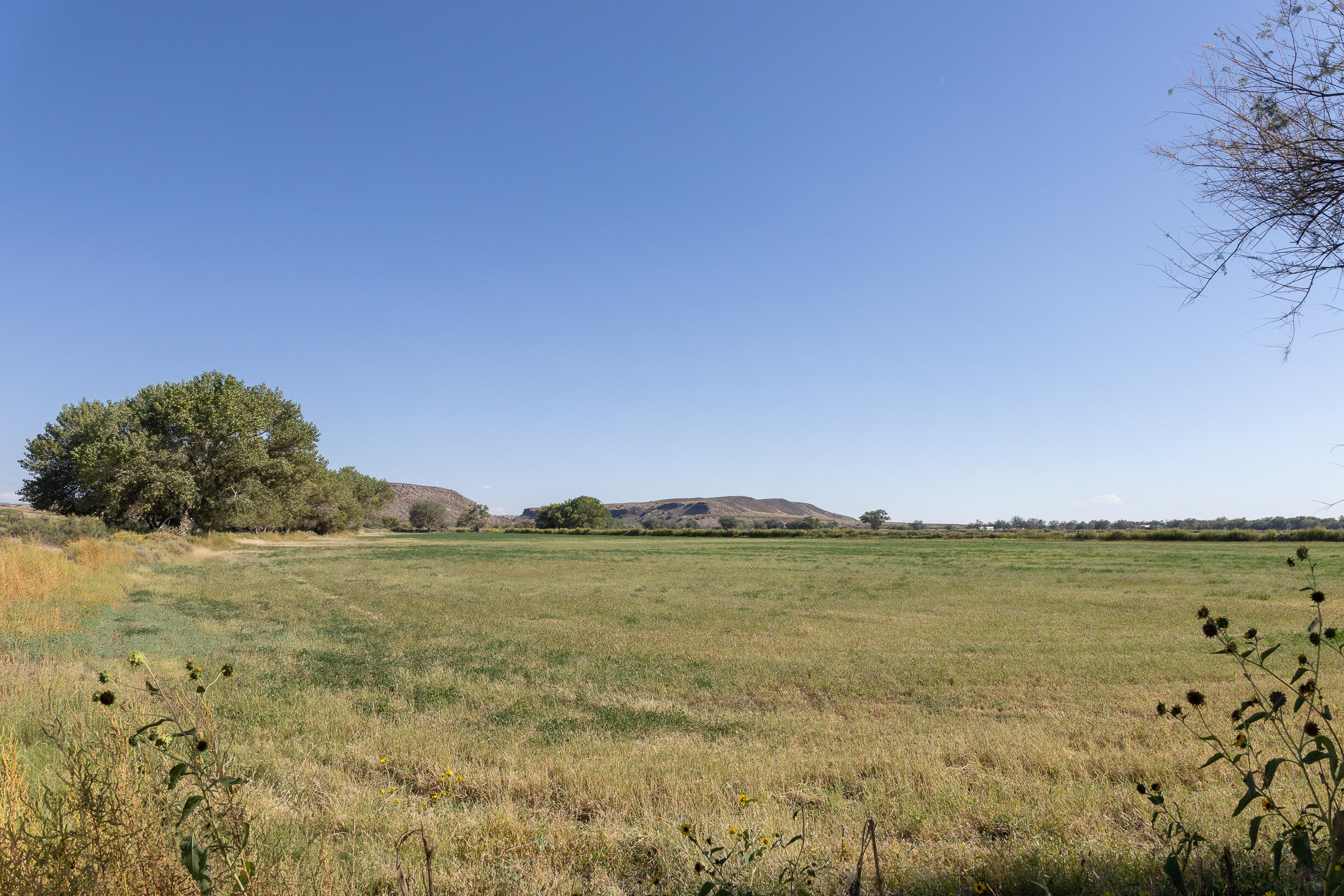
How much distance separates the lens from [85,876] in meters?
3.11

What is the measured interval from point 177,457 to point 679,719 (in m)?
56.6

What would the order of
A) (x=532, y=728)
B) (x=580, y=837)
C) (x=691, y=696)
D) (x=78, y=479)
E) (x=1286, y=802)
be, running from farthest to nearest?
(x=78, y=479)
(x=691, y=696)
(x=532, y=728)
(x=1286, y=802)
(x=580, y=837)

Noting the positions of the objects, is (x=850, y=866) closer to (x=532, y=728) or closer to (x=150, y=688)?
(x=150, y=688)

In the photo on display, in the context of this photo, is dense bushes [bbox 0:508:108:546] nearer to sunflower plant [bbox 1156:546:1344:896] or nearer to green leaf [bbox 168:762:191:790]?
green leaf [bbox 168:762:191:790]

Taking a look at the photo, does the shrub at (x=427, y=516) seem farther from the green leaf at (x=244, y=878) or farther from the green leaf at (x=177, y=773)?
the green leaf at (x=177, y=773)

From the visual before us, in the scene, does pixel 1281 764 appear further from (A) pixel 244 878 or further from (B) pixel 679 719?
(A) pixel 244 878

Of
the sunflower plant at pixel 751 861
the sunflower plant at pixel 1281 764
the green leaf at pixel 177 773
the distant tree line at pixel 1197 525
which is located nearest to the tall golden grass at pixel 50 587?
the green leaf at pixel 177 773

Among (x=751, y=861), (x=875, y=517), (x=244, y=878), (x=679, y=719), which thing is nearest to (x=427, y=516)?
(x=875, y=517)

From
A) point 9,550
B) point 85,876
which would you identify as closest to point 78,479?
point 9,550

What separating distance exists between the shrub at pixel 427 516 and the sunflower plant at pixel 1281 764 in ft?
626

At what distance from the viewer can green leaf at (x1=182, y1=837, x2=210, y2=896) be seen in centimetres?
234

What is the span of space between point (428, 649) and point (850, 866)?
39.5ft

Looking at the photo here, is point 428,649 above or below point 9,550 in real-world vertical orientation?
below

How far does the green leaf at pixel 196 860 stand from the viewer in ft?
7.68
